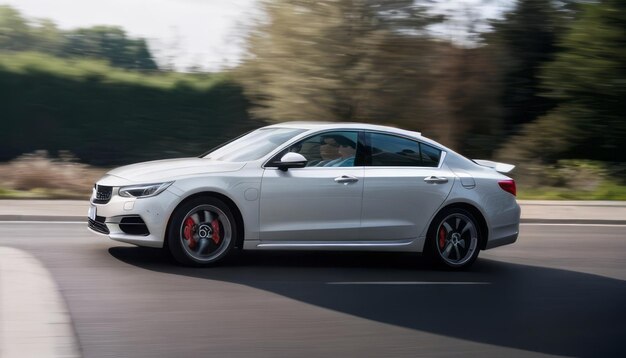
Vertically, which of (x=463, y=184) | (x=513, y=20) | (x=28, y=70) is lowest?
(x=463, y=184)

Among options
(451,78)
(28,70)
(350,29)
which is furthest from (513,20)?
(28,70)

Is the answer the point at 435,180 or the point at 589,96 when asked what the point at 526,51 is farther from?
the point at 435,180

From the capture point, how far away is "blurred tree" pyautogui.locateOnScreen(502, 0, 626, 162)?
2397cm

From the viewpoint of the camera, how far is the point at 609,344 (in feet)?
23.6

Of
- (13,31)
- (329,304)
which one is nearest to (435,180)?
(329,304)

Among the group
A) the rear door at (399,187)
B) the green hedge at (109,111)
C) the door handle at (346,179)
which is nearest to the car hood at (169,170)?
the door handle at (346,179)

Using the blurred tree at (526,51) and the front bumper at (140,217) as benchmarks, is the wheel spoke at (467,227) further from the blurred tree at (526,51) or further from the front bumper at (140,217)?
the blurred tree at (526,51)

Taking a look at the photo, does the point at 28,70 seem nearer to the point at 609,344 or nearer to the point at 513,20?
the point at 513,20

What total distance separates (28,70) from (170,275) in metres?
16.0

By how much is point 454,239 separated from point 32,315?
5026mm

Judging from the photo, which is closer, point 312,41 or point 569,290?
point 569,290

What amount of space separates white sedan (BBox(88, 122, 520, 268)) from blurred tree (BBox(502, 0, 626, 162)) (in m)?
14.7

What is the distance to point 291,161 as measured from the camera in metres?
9.17

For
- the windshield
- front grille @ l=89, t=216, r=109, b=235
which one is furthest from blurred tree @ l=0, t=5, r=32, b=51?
front grille @ l=89, t=216, r=109, b=235
